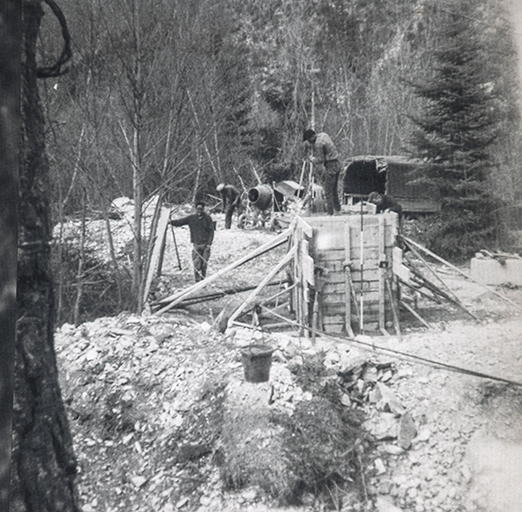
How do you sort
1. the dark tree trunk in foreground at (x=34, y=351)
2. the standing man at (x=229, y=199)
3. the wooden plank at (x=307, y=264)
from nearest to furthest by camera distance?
the dark tree trunk in foreground at (x=34, y=351), the wooden plank at (x=307, y=264), the standing man at (x=229, y=199)

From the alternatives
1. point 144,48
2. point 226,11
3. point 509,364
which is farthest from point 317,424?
point 226,11

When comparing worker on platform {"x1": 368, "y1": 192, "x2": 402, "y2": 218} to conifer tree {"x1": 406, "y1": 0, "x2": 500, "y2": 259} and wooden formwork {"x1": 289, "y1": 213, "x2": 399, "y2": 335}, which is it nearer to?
conifer tree {"x1": 406, "y1": 0, "x2": 500, "y2": 259}

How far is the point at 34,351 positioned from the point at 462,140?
13.3 m

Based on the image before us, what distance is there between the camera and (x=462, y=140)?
12.9 m

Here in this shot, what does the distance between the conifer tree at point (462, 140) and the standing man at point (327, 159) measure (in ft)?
15.8

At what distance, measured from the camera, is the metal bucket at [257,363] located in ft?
16.0

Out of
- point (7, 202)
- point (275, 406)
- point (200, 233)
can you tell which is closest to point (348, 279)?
point (275, 406)

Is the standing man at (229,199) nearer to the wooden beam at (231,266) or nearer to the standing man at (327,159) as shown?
the standing man at (327,159)

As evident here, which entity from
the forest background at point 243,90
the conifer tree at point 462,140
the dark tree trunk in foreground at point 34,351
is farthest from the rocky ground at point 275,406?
the conifer tree at point 462,140

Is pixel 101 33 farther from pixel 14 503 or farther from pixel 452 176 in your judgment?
pixel 452 176

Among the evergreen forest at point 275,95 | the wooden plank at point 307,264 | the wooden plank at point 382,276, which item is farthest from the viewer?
the wooden plank at point 382,276

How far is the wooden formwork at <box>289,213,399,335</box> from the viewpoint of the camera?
291 inches

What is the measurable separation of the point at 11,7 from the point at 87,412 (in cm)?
472

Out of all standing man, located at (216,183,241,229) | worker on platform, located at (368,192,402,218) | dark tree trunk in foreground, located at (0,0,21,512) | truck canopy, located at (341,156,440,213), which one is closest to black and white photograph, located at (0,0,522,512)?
dark tree trunk in foreground, located at (0,0,21,512)
